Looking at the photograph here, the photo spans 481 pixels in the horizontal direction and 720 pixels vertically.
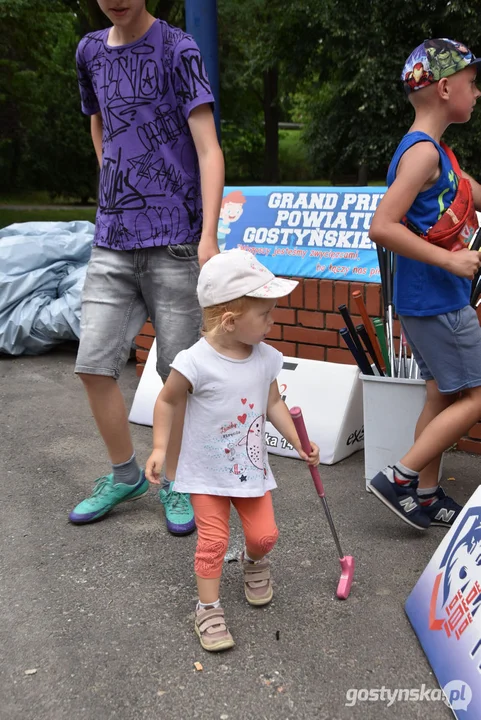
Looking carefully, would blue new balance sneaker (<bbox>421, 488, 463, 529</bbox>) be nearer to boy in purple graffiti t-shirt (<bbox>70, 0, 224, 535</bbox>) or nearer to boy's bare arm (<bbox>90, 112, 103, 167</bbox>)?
boy in purple graffiti t-shirt (<bbox>70, 0, 224, 535</bbox>)

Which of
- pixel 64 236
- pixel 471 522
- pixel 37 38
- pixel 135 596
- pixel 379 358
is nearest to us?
pixel 471 522

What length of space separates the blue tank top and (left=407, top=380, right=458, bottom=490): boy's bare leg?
0.35 m

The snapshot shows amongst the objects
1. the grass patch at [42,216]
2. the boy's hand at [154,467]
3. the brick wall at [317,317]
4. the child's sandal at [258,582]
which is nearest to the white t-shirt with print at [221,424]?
the boy's hand at [154,467]

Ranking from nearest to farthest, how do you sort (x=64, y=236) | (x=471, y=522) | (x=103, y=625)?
(x=471, y=522) < (x=103, y=625) < (x=64, y=236)

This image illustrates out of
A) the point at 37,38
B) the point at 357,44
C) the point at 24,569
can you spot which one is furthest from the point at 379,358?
the point at 37,38

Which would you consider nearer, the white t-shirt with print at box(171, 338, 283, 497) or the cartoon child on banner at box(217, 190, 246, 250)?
the white t-shirt with print at box(171, 338, 283, 497)

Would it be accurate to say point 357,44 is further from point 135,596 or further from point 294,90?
point 135,596

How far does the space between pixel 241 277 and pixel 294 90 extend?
64.4 feet

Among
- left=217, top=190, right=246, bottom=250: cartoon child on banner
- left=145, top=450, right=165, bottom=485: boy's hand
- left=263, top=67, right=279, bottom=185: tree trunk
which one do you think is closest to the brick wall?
left=217, top=190, right=246, bottom=250: cartoon child on banner

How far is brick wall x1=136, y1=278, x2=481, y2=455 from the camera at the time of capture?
408cm

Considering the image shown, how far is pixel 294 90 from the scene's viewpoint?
20625mm

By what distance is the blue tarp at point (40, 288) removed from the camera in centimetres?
595

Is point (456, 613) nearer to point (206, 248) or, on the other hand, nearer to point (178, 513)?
point (178, 513)

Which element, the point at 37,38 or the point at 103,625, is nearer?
the point at 103,625
